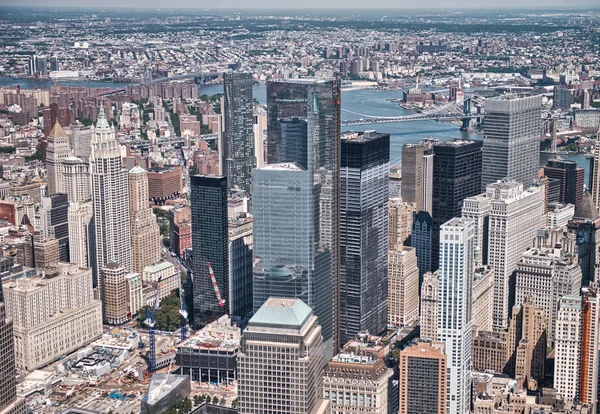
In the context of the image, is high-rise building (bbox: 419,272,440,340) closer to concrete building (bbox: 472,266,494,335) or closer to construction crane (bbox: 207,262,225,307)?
concrete building (bbox: 472,266,494,335)

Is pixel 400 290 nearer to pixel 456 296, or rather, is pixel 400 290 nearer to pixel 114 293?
pixel 456 296

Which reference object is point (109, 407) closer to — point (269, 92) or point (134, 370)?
point (134, 370)

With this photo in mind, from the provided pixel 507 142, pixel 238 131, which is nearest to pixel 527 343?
Result: pixel 507 142

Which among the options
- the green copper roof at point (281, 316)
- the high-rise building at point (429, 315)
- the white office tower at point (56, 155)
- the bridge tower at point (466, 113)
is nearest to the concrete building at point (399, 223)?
the high-rise building at point (429, 315)

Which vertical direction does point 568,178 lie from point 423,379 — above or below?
above

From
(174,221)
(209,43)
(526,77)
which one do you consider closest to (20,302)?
(174,221)

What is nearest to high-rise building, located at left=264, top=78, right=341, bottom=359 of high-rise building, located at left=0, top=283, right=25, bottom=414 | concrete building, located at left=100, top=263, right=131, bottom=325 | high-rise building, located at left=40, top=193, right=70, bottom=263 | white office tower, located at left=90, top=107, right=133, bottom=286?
high-rise building, located at left=0, top=283, right=25, bottom=414
